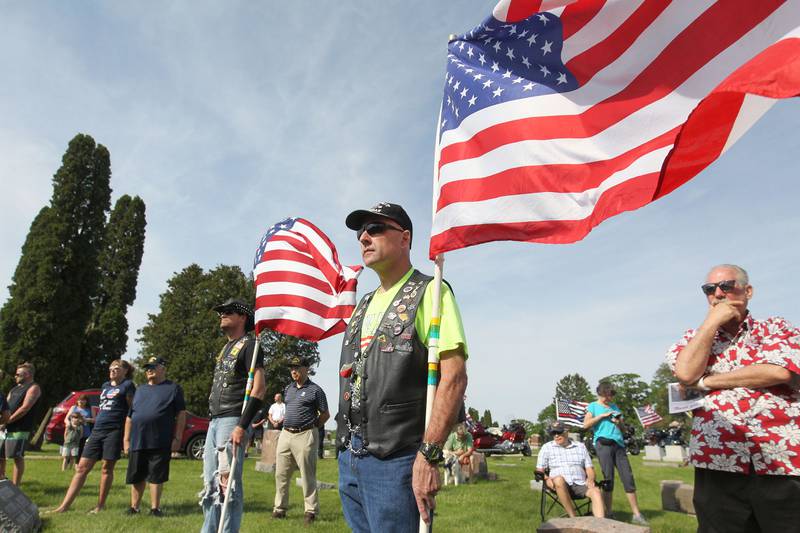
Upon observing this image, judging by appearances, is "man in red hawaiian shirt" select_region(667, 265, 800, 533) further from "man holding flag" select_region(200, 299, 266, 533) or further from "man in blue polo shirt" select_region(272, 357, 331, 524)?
"man in blue polo shirt" select_region(272, 357, 331, 524)

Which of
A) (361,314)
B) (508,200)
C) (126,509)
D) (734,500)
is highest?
(508,200)

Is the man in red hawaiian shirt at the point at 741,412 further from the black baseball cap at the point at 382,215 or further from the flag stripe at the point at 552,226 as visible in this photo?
the black baseball cap at the point at 382,215

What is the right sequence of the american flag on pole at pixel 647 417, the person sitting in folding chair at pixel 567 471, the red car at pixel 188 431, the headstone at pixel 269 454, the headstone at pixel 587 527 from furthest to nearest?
the red car at pixel 188 431 → the american flag on pole at pixel 647 417 → the headstone at pixel 269 454 → the person sitting in folding chair at pixel 567 471 → the headstone at pixel 587 527

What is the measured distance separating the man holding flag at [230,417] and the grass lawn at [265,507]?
7.18 feet

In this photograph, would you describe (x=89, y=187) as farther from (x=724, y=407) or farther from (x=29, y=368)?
(x=724, y=407)

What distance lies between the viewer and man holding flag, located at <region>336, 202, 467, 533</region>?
2676mm

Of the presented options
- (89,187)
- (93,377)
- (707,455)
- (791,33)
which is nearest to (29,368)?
(707,455)

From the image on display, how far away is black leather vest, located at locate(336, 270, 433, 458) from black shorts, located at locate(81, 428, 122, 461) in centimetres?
646

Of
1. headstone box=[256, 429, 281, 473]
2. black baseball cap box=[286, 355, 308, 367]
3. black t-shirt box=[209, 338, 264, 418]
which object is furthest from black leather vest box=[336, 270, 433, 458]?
headstone box=[256, 429, 281, 473]

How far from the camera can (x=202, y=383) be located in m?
38.1

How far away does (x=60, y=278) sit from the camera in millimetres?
32594

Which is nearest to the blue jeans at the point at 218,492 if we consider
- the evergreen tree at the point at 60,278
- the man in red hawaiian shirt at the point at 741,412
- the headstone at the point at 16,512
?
the headstone at the point at 16,512

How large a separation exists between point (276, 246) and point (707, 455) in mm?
5230

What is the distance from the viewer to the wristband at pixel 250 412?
187 inches
